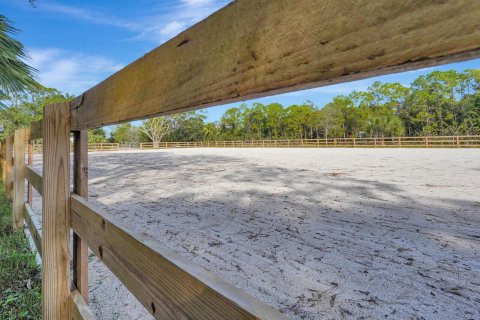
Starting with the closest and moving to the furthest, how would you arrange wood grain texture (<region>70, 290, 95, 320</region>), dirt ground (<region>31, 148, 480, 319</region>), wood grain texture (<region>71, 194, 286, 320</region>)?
wood grain texture (<region>71, 194, 286, 320</region>)
wood grain texture (<region>70, 290, 95, 320</region>)
dirt ground (<region>31, 148, 480, 319</region>)

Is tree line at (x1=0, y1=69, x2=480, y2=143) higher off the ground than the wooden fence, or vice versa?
tree line at (x1=0, y1=69, x2=480, y2=143)

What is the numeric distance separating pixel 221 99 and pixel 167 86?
0.19 m

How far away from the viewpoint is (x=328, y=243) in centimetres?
233

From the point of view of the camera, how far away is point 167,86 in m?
0.64

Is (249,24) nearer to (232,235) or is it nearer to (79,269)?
(79,269)

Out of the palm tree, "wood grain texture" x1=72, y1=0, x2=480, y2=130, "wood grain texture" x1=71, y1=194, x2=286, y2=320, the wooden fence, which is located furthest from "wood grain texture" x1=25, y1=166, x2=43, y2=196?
the palm tree

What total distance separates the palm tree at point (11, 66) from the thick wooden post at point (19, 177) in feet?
9.05

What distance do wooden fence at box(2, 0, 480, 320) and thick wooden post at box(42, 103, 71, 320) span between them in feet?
0.80

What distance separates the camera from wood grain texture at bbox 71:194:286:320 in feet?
1.53

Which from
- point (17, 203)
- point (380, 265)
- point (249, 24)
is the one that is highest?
point (249, 24)

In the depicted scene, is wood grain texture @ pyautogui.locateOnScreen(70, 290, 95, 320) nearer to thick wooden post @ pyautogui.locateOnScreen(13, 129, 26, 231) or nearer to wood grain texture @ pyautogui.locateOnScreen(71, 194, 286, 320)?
wood grain texture @ pyautogui.locateOnScreen(71, 194, 286, 320)

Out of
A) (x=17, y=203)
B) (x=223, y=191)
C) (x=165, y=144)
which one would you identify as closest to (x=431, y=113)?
(x=165, y=144)

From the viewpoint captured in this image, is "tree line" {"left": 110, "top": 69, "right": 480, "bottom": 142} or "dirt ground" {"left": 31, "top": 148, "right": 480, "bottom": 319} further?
"tree line" {"left": 110, "top": 69, "right": 480, "bottom": 142}

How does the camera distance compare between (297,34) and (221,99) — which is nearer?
(297,34)
